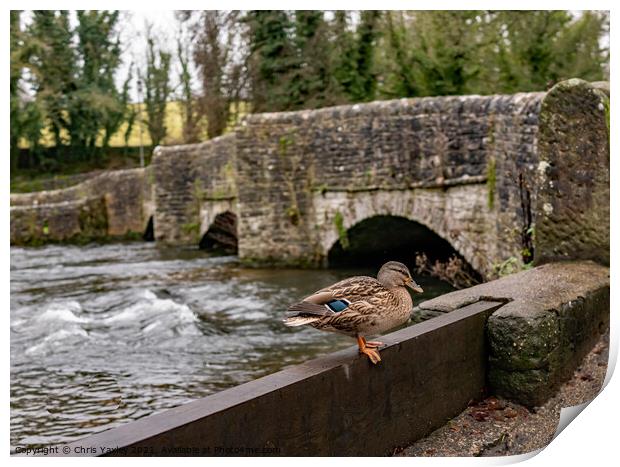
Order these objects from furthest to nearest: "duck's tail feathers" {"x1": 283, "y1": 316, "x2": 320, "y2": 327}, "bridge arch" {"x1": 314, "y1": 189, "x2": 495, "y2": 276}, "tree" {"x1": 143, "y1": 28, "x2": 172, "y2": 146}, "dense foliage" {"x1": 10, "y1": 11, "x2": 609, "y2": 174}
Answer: "bridge arch" {"x1": 314, "y1": 189, "x2": 495, "y2": 276}
"tree" {"x1": 143, "y1": 28, "x2": 172, "y2": 146}
"dense foliage" {"x1": 10, "y1": 11, "x2": 609, "y2": 174}
"duck's tail feathers" {"x1": 283, "y1": 316, "x2": 320, "y2": 327}

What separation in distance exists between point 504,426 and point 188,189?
15849mm

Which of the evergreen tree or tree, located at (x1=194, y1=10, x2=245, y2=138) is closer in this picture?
the evergreen tree

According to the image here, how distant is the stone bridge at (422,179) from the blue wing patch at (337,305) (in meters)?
2.84

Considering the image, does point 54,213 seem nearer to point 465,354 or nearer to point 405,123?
point 405,123

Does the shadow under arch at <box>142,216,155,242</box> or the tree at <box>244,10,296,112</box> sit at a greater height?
the tree at <box>244,10,296,112</box>

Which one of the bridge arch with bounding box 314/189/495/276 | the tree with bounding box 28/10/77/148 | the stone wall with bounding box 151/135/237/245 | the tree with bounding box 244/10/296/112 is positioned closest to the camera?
the tree with bounding box 28/10/77/148

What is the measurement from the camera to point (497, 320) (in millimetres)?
3738

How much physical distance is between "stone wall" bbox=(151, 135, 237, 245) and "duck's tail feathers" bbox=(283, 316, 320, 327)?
1430 cm

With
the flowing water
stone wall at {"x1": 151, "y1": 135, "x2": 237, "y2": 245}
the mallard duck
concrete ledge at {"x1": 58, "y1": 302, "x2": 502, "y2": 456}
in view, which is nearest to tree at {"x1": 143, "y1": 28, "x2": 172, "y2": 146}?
the flowing water

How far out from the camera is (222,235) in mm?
17641

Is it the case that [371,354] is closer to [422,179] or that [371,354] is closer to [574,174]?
[574,174]

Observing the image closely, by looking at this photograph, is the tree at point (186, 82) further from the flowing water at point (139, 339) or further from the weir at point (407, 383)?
the weir at point (407, 383)

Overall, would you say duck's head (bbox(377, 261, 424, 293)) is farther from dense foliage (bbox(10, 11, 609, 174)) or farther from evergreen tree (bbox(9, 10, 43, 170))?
evergreen tree (bbox(9, 10, 43, 170))

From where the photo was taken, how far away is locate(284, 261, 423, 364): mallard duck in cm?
256
